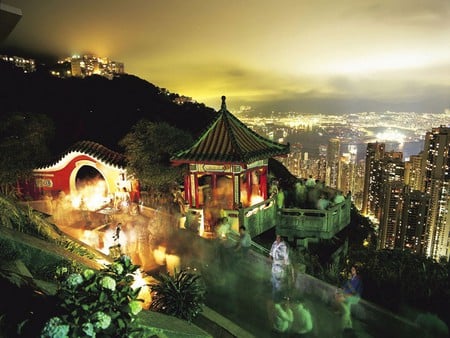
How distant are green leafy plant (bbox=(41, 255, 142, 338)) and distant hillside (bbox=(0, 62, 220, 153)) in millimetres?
26614

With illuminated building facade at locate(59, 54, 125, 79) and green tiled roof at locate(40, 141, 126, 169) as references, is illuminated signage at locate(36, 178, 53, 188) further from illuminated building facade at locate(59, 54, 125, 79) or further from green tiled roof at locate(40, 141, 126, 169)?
illuminated building facade at locate(59, 54, 125, 79)

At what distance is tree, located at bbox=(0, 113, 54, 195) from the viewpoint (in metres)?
16.9

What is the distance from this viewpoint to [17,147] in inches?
682

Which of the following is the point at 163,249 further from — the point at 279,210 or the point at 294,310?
the point at 294,310

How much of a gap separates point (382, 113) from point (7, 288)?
155 m

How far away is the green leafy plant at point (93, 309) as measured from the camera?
10.3 ft

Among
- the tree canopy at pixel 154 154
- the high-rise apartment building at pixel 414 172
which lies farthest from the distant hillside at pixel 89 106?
the high-rise apartment building at pixel 414 172

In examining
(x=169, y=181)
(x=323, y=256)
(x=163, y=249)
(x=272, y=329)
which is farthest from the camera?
(x=169, y=181)

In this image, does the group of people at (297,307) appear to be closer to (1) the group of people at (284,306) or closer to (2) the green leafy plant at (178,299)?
(1) the group of people at (284,306)

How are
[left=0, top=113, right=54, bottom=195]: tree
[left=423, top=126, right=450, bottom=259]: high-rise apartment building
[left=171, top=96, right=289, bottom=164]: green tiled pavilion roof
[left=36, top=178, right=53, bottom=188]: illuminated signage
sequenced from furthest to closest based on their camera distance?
[left=423, top=126, right=450, bottom=259]: high-rise apartment building
[left=36, top=178, right=53, bottom=188]: illuminated signage
[left=0, top=113, right=54, bottom=195]: tree
[left=171, top=96, right=289, bottom=164]: green tiled pavilion roof

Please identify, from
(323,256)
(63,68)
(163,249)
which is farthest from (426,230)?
(63,68)

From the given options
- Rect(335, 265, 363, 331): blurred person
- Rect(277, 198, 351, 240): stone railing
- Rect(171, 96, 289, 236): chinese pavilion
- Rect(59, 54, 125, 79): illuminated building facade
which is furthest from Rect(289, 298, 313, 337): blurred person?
Rect(59, 54, 125, 79): illuminated building facade

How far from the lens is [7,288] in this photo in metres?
3.88

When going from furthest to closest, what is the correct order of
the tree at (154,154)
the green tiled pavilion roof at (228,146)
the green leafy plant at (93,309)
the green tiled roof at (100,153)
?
the green tiled roof at (100,153) < the tree at (154,154) < the green tiled pavilion roof at (228,146) < the green leafy plant at (93,309)
